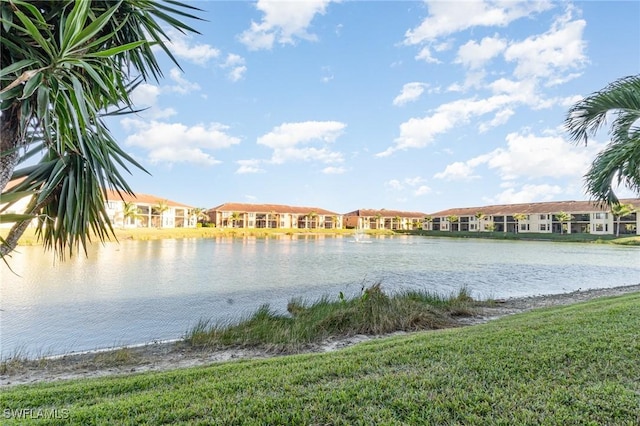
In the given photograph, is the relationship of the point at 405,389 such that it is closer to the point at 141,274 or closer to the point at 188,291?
the point at 188,291

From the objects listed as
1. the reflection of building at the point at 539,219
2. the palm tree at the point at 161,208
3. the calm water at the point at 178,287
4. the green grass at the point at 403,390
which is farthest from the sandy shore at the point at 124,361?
the reflection of building at the point at 539,219

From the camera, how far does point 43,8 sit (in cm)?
234

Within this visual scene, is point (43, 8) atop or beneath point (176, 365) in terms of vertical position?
atop

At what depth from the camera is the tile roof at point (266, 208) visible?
257ft

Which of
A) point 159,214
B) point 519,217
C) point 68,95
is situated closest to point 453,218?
point 519,217

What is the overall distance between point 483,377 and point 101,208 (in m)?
3.71

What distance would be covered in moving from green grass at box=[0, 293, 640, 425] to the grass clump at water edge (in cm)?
277

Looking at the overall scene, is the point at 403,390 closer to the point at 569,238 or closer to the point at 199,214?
the point at 569,238

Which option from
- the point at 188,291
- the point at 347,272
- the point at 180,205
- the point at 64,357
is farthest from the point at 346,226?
the point at 64,357

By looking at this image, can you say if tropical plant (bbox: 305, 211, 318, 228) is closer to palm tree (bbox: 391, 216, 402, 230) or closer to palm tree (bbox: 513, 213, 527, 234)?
palm tree (bbox: 391, 216, 402, 230)

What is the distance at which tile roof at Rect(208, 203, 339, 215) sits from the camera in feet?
257

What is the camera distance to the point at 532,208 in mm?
73188

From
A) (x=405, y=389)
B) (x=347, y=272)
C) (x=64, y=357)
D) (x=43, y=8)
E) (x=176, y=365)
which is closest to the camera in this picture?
(x=43, y=8)

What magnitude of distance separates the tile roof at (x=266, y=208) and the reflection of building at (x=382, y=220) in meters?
6.19
